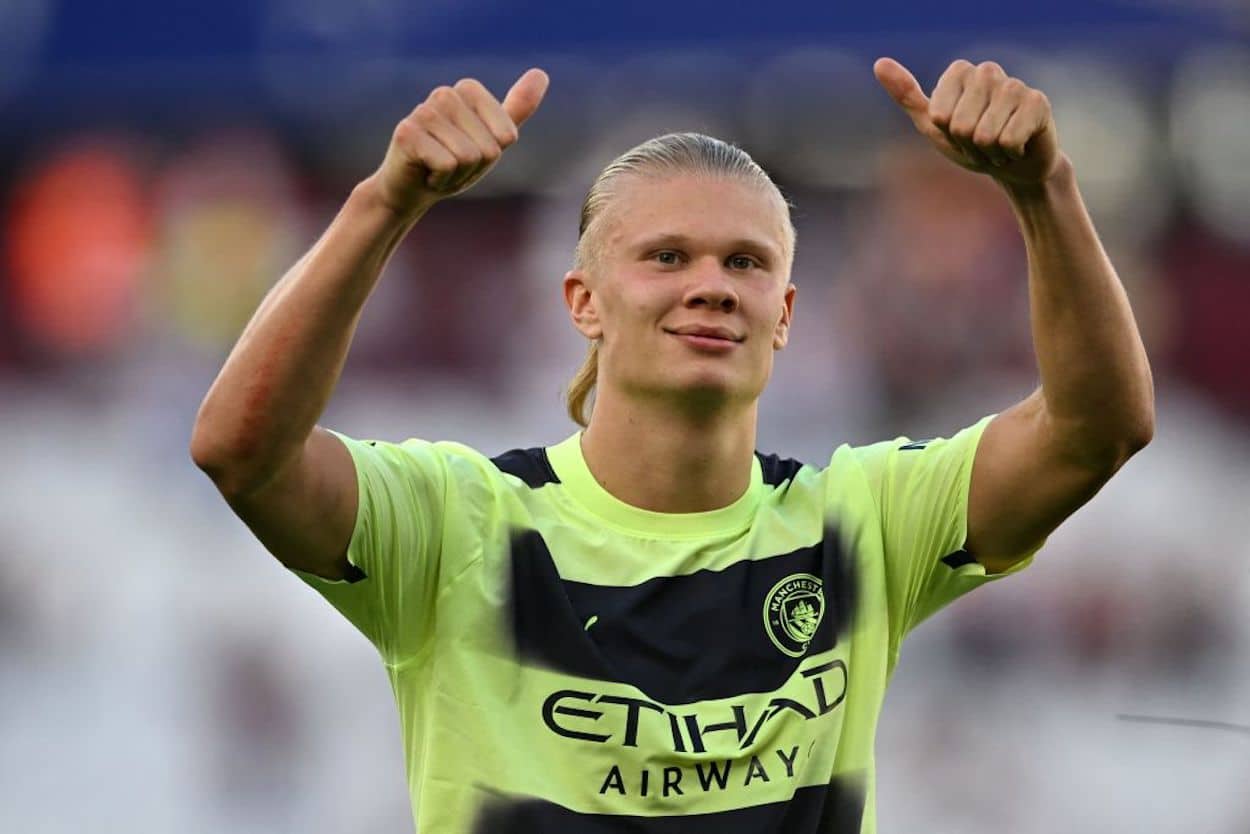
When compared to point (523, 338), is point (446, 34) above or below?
above

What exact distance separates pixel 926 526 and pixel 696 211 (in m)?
0.69

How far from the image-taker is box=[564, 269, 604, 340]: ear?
340 cm

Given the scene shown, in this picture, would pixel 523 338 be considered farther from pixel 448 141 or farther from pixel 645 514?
pixel 448 141

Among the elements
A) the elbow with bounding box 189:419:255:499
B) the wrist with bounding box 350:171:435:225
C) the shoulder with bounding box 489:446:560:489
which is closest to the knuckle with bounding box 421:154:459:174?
the wrist with bounding box 350:171:435:225

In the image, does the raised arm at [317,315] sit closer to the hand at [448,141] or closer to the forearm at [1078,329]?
the hand at [448,141]

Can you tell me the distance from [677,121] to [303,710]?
250 cm

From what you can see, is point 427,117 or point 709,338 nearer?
point 427,117

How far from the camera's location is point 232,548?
22.3 feet

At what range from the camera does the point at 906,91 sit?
9.38 ft

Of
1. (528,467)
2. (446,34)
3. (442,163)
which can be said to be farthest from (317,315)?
(446,34)

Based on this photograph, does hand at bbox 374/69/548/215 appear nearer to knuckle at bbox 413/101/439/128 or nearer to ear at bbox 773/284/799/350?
knuckle at bbox 413/101/439/128

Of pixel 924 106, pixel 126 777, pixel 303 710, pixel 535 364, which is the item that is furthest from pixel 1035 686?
pixel 924 106

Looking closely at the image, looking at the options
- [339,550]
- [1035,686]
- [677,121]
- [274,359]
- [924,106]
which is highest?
[677,121]

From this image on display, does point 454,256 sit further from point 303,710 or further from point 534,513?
point 534,513
